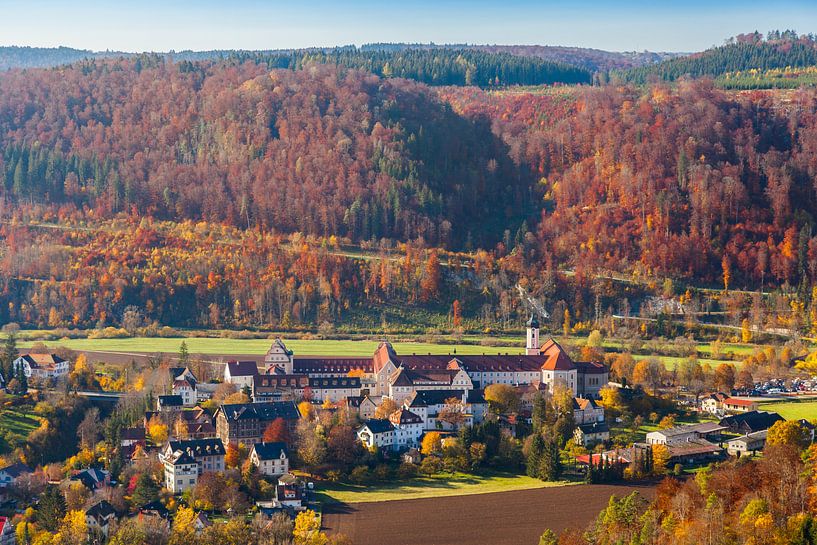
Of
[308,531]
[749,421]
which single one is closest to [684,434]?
[749,421]

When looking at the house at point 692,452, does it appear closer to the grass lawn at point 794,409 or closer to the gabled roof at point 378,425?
the grass lawn at point 794,409

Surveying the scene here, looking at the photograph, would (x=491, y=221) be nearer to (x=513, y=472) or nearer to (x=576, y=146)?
(x=576, y=146)

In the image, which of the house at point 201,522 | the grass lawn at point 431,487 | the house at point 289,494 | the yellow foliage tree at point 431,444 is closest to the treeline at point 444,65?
the yellow foliage tree at point 431,444

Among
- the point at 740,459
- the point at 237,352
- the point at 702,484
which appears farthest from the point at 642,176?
the point at 702,484

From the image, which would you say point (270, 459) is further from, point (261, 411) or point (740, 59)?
point (740, 59)

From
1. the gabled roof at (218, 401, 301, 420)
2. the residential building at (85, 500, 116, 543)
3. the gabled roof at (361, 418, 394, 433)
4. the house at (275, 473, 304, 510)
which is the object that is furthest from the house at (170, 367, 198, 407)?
the residential building at (85, 500, 116, 543)

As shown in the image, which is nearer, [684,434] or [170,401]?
[684,434]
